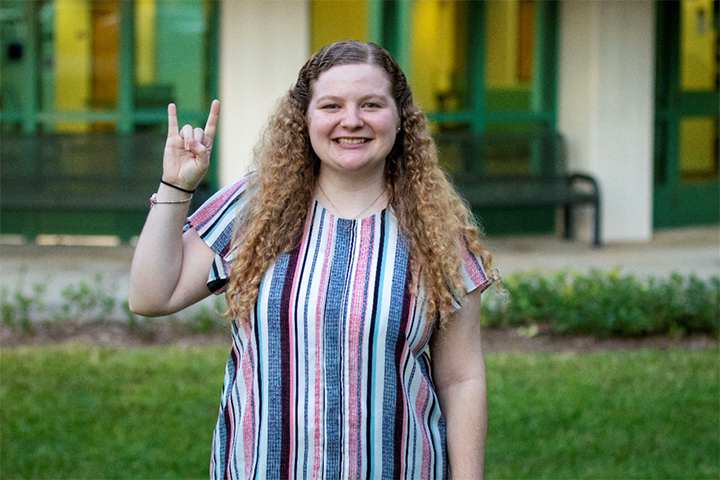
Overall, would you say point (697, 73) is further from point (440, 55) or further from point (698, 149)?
point (440, 55)

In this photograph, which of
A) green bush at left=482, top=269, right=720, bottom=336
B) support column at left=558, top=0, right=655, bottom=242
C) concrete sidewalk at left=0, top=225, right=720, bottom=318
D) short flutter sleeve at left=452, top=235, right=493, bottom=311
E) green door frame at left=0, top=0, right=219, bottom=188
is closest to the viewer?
short flutter sleeve at left=452, top=235, right=493, bottom=311

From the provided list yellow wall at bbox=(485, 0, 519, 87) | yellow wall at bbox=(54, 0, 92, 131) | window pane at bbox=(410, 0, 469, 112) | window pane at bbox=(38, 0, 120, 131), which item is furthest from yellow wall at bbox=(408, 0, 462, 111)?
yellow wall at bbox=(54, 0, 92, 131)

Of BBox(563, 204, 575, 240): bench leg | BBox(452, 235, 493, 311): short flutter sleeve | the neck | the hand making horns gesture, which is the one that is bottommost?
→ BBox(563, 204, 575, 240): bench leg

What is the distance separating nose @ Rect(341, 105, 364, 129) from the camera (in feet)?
7.39

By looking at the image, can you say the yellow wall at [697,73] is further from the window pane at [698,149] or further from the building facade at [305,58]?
the building facade at [305,58]

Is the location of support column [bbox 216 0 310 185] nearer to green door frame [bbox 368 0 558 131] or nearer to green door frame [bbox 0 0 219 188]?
green door frame [bbox 0 0 219 188]

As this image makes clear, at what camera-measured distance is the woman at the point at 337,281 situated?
2225 mm

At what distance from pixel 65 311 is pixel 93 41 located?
442 cm

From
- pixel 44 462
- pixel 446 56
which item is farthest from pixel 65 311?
pixel 446 56

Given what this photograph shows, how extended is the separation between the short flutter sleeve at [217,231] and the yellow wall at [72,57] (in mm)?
8499

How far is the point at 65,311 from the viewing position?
6691 mm

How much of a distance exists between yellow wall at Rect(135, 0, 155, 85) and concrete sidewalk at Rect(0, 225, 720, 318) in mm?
1683

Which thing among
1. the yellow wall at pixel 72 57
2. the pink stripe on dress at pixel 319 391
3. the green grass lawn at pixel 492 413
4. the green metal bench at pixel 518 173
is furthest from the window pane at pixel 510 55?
the pink stripe on dress at pixel 319 391

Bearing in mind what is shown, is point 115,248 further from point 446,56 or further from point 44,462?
point 44,462
